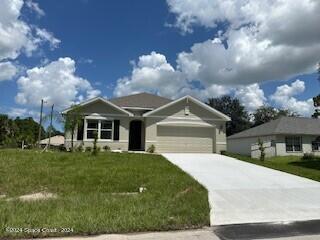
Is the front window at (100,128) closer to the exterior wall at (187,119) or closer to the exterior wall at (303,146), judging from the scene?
the exterior wall at (187,119)

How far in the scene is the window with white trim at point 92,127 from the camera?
24859 mm

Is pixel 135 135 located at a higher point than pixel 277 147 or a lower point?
higher

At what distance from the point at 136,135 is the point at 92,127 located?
3.85 meters

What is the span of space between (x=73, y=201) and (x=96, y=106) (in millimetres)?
16491

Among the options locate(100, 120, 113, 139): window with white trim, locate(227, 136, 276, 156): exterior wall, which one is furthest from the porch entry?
locate(227, 136, 276, 156): exterior wall

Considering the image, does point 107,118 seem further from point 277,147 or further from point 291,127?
point 291,127

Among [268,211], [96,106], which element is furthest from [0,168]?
[96,106]

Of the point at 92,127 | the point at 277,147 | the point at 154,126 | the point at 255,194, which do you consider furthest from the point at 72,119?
the point at 277,147

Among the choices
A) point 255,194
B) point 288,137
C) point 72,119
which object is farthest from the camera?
point 288,137

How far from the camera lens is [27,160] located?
53.1 feet

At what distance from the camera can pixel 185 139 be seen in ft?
86.1

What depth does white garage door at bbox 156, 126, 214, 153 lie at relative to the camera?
25812 millimetres

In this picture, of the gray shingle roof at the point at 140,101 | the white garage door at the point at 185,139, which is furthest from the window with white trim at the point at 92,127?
the white garage door at the point at 185,139

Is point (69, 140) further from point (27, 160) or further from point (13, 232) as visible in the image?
point (13, 232)
